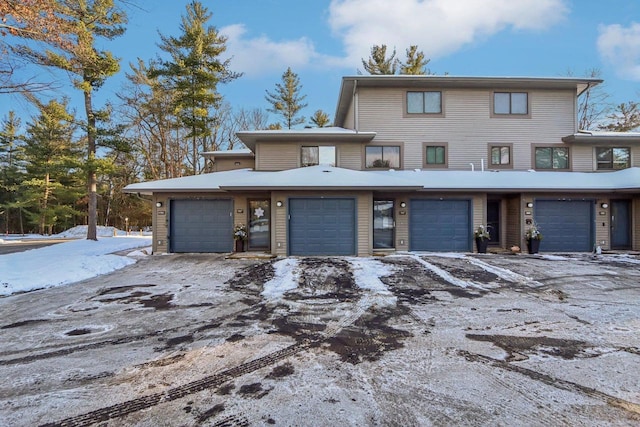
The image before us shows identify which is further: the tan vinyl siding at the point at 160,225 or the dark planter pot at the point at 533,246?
the tan vinyl siding at the point at 160,225

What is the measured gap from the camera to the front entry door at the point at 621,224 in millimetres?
11734

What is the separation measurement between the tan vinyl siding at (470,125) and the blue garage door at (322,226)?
4.26 metres

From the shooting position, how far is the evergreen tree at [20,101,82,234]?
910 inches

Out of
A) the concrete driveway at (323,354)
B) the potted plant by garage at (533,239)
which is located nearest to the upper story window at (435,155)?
the potted plant by garage at (533,239)

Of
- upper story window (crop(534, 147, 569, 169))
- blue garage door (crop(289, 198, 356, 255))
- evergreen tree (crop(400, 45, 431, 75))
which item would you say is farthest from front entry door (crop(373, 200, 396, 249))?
evergreen tree (crop(400, 45, 431, 75))

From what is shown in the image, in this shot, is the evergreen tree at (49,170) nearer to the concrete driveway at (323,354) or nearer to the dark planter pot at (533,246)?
the concrete driveway at (323,354)

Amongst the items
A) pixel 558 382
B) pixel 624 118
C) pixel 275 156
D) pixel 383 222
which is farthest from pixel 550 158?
pixel 624 118

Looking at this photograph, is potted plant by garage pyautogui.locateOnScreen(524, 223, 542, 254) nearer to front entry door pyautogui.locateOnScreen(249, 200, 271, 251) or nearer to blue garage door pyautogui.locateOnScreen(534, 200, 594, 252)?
blue garage door pyautogui.locateOnScreen(534, 200, 594, 252)

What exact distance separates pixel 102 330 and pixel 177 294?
1.79 metres

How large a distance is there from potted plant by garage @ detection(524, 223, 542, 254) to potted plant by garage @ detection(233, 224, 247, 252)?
9.87m

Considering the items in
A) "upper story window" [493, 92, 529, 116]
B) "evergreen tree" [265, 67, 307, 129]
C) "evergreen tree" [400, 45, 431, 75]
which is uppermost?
"evergreen tree" [400, 45, 431, 75]

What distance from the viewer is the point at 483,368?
2.93 meters

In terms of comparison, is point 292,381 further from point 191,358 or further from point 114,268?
point 114,268

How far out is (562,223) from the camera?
37.5ft
